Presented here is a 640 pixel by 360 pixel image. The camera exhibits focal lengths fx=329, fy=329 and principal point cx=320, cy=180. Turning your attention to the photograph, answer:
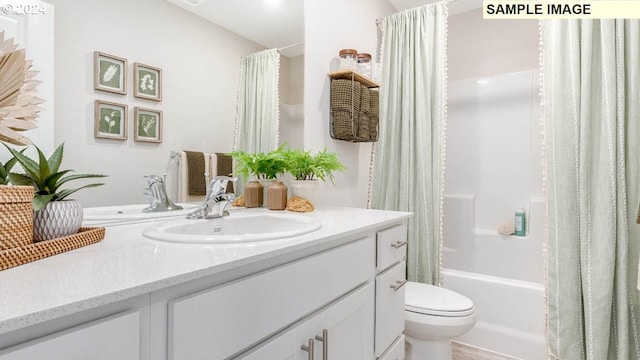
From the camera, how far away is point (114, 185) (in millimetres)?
1056

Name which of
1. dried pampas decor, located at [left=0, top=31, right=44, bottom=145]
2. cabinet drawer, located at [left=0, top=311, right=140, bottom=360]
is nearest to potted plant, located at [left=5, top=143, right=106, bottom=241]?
dried pampas decor, located at [left=0, top=31, right=44, bottom=145]

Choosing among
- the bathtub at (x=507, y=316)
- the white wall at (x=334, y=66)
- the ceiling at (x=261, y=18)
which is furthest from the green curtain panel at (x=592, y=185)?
the ceiling at (x=261, y=18)

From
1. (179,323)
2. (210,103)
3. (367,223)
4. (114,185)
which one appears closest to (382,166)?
(367,223)

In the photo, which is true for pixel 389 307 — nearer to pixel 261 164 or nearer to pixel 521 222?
pixel 261 164

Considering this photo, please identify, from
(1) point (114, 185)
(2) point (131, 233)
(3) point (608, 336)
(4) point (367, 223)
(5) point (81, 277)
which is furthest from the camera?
(3) point (608, 336)

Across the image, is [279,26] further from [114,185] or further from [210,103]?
[114,185]

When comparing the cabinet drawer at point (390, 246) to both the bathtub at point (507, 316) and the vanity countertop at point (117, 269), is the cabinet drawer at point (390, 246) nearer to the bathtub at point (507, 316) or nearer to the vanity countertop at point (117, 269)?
the vanity countertop at point (117, 269)

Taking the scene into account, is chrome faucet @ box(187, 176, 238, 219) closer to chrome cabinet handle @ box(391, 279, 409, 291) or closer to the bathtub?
chrome cabinet handle @ box(391, 279, 409, 291)

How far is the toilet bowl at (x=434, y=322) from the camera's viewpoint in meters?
1.55

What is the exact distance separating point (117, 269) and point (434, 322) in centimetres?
142

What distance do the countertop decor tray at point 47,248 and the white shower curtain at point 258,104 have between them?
0.71 meters

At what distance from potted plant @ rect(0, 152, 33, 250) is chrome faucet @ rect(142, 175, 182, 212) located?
0.48 m

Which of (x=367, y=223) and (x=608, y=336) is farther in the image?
(x=608, y=336)

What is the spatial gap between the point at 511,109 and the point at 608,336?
5.42 ft
